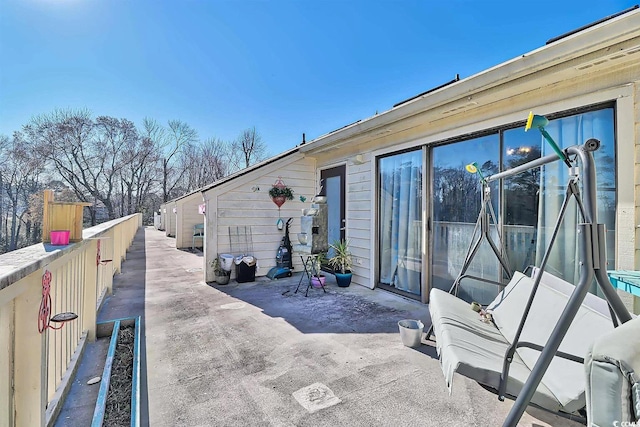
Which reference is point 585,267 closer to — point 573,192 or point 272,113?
point 573,192

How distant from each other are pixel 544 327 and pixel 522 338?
162 millimetres

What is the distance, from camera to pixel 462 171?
372 centimetres

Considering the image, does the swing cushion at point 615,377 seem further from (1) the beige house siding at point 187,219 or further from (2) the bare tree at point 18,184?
(2) the bare tree at point 18,184

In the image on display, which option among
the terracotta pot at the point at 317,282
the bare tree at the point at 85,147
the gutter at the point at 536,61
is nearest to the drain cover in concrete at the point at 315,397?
the terracotta pot at the point at 317,282

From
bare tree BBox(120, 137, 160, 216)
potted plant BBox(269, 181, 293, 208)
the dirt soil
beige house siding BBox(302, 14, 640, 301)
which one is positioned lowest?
the dirt soil

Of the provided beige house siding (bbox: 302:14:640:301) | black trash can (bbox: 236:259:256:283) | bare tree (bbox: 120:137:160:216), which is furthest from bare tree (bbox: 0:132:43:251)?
beige house siding (bbox: 302:14:640:301)

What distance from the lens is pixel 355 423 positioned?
1.82m

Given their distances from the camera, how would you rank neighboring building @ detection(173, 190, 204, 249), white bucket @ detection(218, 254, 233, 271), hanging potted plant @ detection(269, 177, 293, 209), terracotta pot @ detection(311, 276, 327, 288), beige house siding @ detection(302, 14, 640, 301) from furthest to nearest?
neighboring building @ detection(173, 190, 204, 249), hanging potted plant @ detection(269, 177, 293, 209), white bucket @ detection(218, 254, 233, 271), terracotta pot @ detection(311, 276, 327, 288), beige house siding @ detection(302, 14, 640, 301)

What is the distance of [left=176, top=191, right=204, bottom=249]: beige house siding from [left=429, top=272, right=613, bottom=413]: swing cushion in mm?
10690

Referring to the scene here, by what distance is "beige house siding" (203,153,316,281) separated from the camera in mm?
5512

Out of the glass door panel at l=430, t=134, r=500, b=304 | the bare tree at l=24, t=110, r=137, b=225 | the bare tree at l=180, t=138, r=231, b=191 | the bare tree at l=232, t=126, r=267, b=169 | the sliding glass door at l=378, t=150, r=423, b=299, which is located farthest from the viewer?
the bare tree at l=180, t=138, r=231, b=191

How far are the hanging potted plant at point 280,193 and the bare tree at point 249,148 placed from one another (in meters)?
17.9

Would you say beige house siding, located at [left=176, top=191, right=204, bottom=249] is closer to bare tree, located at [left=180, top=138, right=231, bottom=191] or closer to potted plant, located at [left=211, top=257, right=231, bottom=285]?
potted plant, located at [left=211, top=257, right=231, bottom=285]

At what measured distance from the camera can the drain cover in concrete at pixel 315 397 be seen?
199cm
